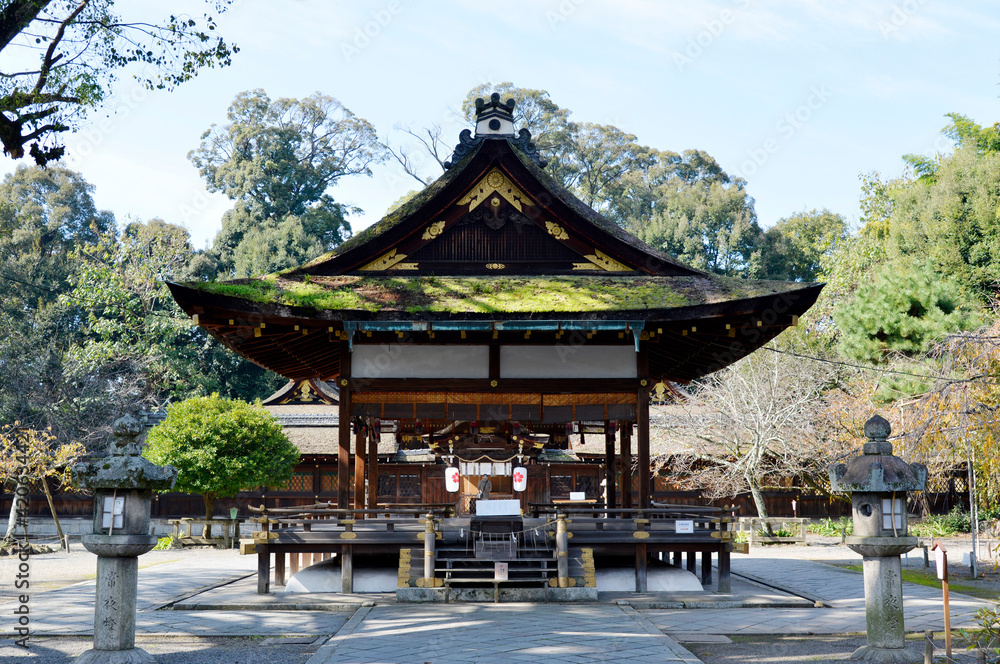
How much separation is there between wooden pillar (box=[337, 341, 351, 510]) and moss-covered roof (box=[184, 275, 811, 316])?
4.01 feet

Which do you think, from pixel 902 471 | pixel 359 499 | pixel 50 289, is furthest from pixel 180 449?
pixel 50 289

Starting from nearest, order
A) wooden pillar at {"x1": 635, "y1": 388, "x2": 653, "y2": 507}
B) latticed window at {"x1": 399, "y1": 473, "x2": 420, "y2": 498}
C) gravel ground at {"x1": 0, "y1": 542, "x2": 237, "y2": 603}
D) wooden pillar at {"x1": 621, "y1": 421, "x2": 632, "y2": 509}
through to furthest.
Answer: wooden pillar at {"x1": 635, "y1": 388, "x2": 653, "y2": 507}, gravel ground at {"x1": 0, "y1": 542, "x2": 237, "y2": 603}, wooden pillar at {"x1": 621, "y1": 421, "x2": 632, "y2": 509}, latticed window at {"x1": 399, "y1": 473, "x2": 420, "y2": 498}

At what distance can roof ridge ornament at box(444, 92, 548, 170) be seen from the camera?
56.0 feet

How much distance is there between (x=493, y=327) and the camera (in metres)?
14.7

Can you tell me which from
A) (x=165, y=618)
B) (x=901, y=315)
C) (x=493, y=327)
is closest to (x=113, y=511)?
(x=165, y=618)

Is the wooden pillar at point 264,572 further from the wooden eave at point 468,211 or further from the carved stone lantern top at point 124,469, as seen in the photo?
the carved stone lantern top at point 124,469

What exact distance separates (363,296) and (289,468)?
16850 mm

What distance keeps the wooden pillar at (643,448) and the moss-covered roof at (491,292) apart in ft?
6.63

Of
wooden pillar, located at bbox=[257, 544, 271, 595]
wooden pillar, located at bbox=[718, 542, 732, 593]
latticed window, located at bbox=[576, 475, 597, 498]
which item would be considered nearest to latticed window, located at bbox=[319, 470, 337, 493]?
latticed window, located at bbox=[576, 475, 597, 498]

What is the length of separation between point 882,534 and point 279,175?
57234mm

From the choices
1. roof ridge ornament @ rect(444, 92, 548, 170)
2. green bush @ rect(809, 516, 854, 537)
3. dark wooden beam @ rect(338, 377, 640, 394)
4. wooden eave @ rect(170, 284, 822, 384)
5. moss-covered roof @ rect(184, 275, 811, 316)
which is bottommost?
green bush @ rect(809, 516, 854, 537)

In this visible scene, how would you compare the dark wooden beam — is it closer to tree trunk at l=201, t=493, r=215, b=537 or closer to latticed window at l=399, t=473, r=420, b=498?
tree trunk at l=201, t=493, r=215, b=537

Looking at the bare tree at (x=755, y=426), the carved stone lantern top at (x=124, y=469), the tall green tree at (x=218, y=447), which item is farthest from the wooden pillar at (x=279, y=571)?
the bare tree at (x=755, y=426)

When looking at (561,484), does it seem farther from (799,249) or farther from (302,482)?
(799,249)
